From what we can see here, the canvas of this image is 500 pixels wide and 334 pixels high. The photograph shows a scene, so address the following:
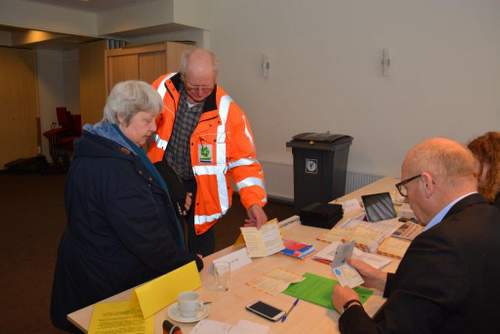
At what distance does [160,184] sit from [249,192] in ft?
2.19

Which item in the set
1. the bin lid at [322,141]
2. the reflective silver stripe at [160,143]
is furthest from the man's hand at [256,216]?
the bin lid at [322,141]

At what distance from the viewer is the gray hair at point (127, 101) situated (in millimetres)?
1513

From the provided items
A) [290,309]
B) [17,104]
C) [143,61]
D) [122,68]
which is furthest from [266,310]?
[17,104]

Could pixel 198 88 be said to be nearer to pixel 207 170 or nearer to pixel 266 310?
pixel 207 170

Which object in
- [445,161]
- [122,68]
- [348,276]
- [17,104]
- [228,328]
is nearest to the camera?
[445,161]

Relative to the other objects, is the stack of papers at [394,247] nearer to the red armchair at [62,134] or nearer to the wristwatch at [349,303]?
the wristwatch at [349,303]

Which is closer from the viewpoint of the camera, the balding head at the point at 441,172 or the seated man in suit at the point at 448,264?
the seated man in suit at the point at 448,264

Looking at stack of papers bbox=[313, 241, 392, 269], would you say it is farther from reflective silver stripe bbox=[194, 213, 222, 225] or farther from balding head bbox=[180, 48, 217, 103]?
balding head bbox=[180, 48, 217, 103]

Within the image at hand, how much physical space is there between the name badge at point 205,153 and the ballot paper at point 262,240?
47cm

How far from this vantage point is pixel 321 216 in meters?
2.28

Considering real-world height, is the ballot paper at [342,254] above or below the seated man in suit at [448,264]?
below

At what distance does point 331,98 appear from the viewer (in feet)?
16.0

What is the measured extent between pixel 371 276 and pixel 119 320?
0.93 m

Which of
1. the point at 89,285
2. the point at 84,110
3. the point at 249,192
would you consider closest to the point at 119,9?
the point at 84,110
